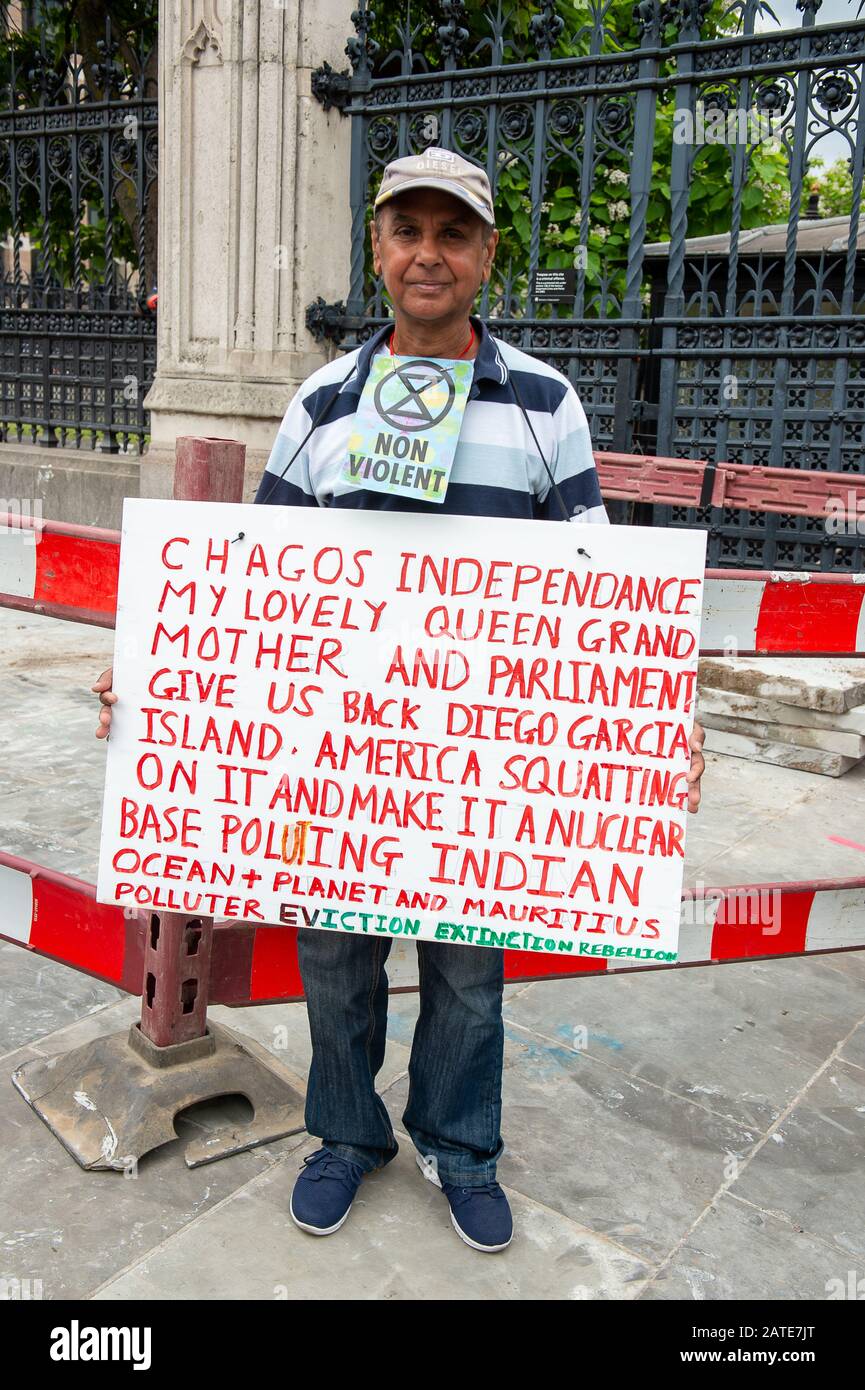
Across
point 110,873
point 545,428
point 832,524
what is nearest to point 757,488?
point 832,524

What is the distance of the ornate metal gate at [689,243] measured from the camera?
20.4 ft

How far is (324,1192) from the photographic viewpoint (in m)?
2.41

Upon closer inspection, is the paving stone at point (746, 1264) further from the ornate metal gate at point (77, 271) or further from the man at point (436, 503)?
the ornate metal gate at point (77, 271)

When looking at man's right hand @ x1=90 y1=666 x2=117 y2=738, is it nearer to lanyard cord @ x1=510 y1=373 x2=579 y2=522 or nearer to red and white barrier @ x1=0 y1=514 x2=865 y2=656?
red and white barrier @ x1=0 y1=514 x2=865 y2=656

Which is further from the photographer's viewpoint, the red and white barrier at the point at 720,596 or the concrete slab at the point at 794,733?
the concrete slab at the point at 794,733

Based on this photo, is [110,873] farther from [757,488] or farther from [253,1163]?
[757,488]

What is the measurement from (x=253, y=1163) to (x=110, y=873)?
2.54 feet

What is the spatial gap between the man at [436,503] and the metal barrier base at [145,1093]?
0.79 ft

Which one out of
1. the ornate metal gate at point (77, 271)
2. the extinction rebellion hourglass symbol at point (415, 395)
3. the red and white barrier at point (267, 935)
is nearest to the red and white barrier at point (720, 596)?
the red and white barrier at point (267, 935)

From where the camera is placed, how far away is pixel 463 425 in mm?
2158

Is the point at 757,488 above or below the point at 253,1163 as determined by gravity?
above

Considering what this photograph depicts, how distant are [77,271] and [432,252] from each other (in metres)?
9.08

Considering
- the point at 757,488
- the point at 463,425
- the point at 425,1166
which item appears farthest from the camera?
the point at 757,488

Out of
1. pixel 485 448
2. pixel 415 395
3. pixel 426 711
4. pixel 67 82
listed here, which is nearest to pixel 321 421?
pixel 415 395
